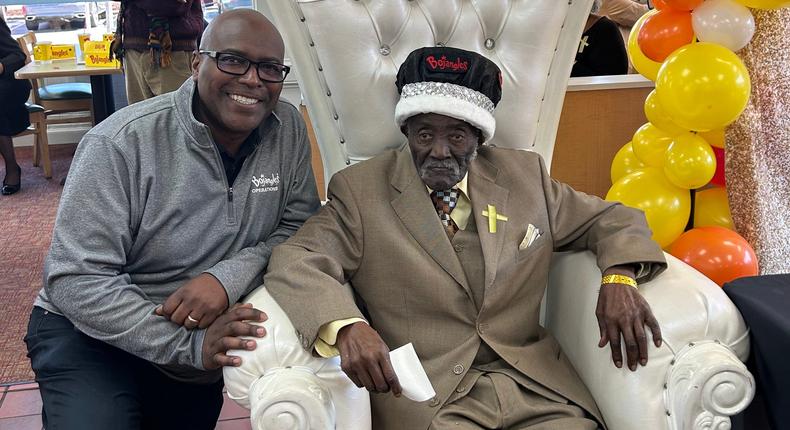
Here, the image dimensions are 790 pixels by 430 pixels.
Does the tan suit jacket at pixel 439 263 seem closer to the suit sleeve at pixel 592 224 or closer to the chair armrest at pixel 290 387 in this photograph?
the suit sleeve at pixel 592 224

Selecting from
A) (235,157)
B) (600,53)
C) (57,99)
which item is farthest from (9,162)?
(235,157)

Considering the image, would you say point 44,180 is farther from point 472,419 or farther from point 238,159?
point 472,419

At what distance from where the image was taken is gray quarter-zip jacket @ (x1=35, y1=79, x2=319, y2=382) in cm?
153

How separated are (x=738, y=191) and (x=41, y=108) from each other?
4302 mm

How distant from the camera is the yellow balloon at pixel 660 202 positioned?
7.61 feet

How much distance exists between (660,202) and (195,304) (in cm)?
143

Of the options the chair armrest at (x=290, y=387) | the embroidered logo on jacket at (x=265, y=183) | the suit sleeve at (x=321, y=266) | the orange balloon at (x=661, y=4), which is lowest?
the chair armrest at (x=290, y=387)

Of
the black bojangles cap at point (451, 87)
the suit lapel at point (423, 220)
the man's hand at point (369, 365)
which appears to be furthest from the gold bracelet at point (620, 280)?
the man's hand at point (369, 365)

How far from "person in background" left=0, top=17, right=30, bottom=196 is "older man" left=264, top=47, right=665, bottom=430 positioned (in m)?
3.66

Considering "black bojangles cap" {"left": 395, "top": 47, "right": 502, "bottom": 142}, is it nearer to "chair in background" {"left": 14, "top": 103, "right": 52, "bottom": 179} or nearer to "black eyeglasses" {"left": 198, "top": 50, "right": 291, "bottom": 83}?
"black eyeglasses" {"left": 198, "top": 50, "right": 291, "bottom": 83}

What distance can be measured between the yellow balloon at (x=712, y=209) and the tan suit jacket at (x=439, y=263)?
2.29ft

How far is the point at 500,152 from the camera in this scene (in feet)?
6.14

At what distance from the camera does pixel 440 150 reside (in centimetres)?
167

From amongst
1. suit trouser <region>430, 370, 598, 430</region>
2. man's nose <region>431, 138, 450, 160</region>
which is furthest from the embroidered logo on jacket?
suit trouser <region>430, 370, 598, 430</region>
